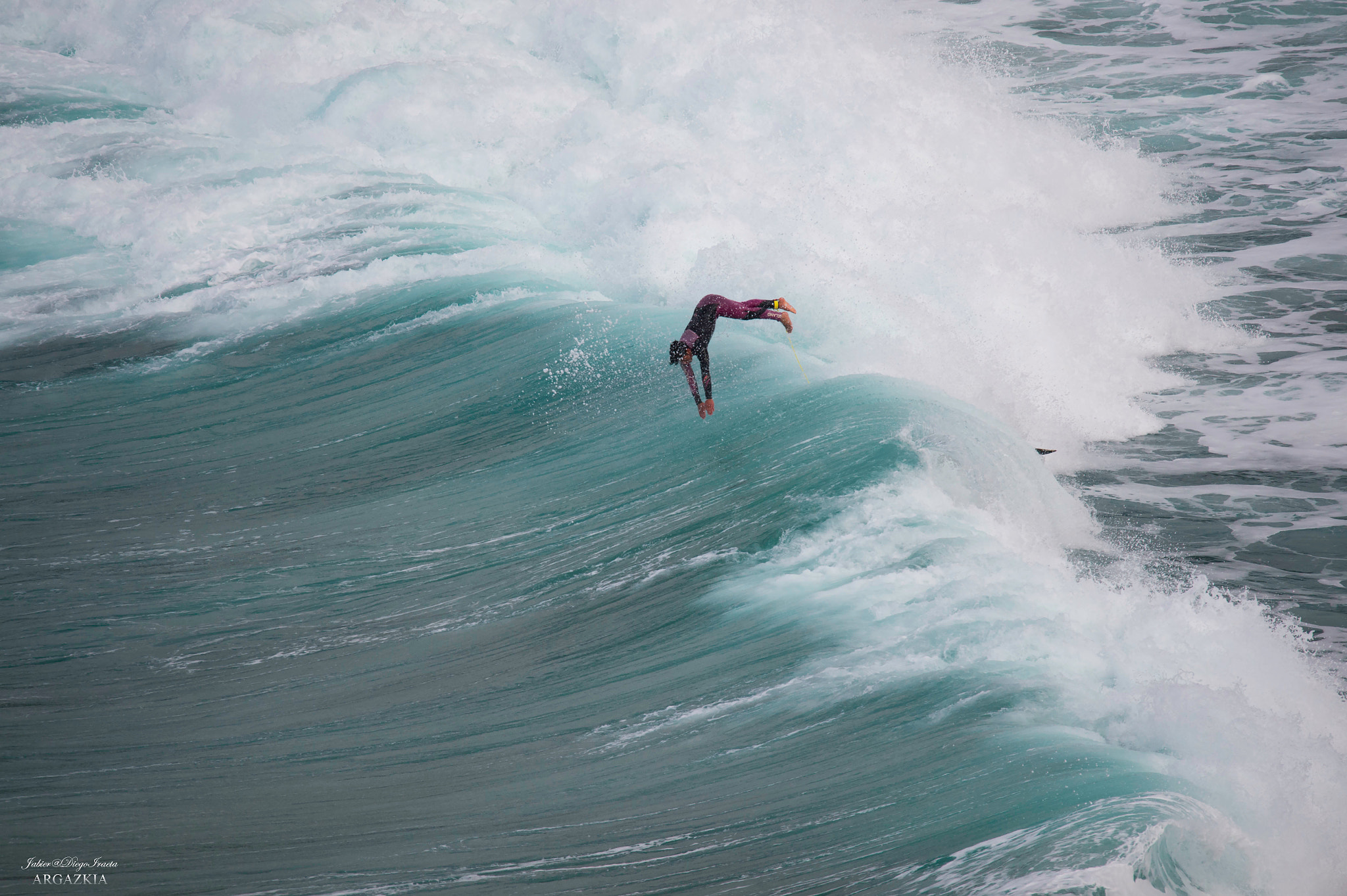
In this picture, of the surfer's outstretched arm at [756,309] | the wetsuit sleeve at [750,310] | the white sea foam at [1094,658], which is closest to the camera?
the white sea foam at [1094,658]

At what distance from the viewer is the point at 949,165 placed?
555 inches

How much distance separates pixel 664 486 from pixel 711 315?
1.33 m

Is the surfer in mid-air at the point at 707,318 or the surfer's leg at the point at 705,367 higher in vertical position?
the surfer in mid-air at the point at 707,318

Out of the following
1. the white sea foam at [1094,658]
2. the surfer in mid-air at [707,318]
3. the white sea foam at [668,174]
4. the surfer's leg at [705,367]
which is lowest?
the white sea foam at [1094,658]

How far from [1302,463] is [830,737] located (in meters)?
5.57

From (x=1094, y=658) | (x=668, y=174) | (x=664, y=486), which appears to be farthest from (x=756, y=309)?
(x=668, y=174)

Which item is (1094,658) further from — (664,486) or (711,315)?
(664,486)

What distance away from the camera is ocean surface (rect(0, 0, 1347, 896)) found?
4.01 metres

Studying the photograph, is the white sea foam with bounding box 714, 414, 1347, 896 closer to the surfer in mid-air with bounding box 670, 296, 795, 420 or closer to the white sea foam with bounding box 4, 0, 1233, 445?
the surfer in mid-air with bounding box 670, 296, 795, 420

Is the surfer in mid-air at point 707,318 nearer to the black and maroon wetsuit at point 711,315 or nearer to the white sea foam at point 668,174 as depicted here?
the black and maroon wetsuit at point 711,315

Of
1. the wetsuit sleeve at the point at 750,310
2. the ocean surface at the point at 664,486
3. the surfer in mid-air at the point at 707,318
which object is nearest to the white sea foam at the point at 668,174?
the ocean surface at the point at 664,486

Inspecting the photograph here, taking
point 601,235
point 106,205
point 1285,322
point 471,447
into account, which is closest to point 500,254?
point 601,235

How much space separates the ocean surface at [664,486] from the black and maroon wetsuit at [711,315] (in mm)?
950

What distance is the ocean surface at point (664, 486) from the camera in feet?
13.2
